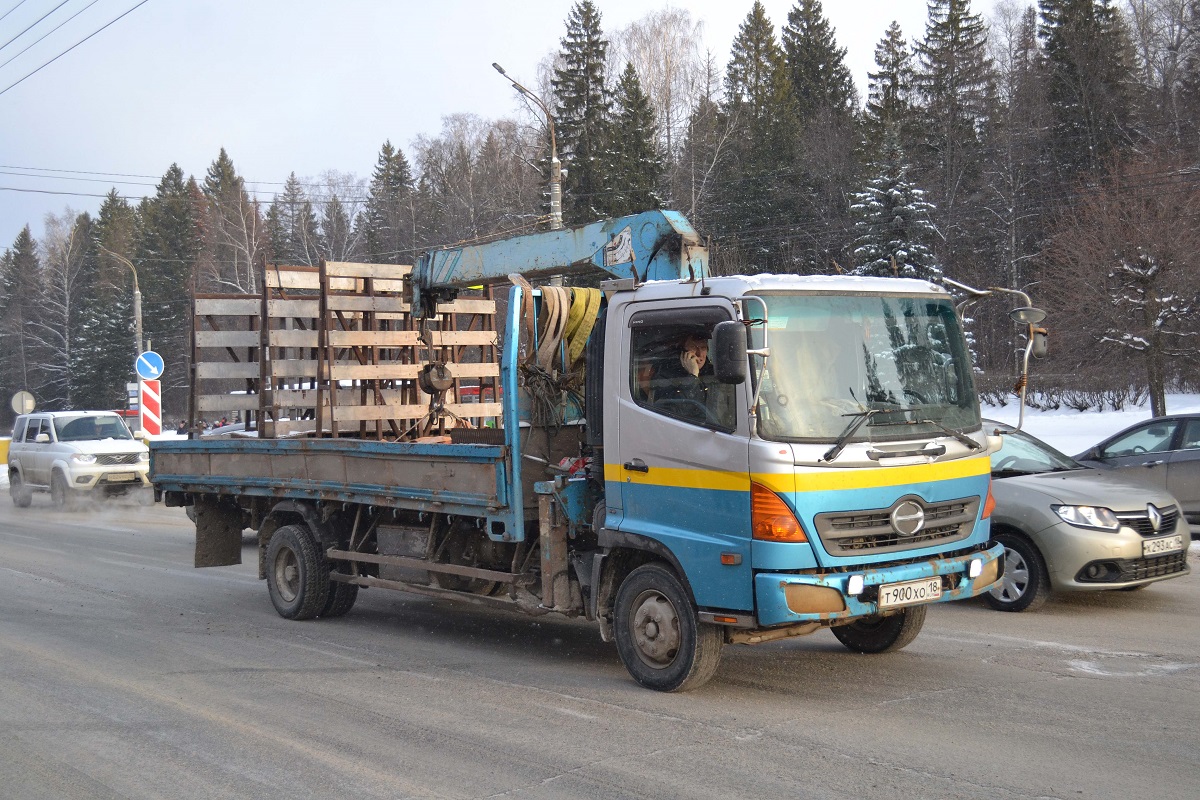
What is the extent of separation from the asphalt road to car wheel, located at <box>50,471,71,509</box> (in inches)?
478

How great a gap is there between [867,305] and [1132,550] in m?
3.50

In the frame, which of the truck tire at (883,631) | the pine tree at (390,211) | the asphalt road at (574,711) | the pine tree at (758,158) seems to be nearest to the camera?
the asphalt road at (574,711)

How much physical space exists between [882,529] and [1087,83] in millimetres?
43532

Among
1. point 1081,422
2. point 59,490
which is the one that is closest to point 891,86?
point 1081,422

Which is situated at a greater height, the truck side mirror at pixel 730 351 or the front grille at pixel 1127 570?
the truck side mirror at pixel 730 351

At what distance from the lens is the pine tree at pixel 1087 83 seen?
41781 mm

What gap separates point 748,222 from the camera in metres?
41.2

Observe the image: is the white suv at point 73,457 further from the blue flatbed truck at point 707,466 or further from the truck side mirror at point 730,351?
the truck side mirror at point 730,351

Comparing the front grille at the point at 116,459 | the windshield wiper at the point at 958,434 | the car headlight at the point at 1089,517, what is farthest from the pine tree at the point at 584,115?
the windshield wiper at the point at 958,434

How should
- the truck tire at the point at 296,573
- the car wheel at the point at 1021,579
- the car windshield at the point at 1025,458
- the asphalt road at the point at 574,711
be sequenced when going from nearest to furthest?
1. the asphalt road at the point at 574,711
2. the car wheel at the point at 1021,579
3. the truck tire at the point at 296,573
4. the car windshield at the point at 1025,458

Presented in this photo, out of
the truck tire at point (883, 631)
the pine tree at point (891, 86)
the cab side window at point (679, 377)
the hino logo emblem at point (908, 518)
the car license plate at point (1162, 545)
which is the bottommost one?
the truck tire at point (883, 631)

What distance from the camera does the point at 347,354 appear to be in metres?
11.5

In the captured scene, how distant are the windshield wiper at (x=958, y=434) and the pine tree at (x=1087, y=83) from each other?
128ft

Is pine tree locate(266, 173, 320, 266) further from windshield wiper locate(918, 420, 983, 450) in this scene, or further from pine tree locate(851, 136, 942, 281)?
windshield wiper locate(918, 420, 983, 450)
